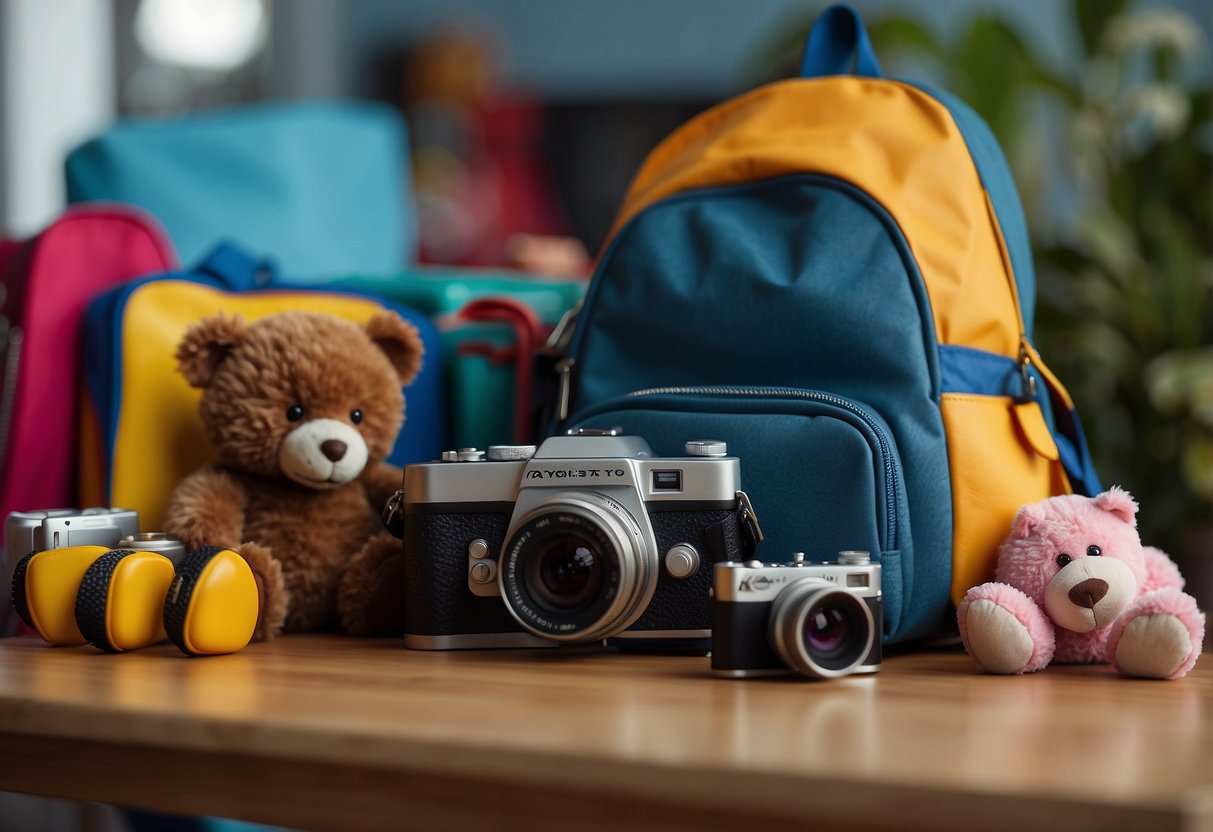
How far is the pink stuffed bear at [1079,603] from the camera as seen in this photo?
68cm

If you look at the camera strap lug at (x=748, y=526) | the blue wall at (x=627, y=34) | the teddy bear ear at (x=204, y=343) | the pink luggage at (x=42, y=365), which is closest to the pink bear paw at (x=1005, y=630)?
the camera strap lug at (x=748, y=526)

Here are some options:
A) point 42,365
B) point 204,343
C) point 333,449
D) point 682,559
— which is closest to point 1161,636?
point 682,559

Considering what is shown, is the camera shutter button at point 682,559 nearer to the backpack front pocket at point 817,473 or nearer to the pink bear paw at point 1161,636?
the backpack front pocket at point 817,473

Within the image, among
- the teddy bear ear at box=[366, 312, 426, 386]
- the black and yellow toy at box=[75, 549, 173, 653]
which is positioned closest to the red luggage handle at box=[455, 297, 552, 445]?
the teddy bear ear at box=[366, 312, 426, 386]

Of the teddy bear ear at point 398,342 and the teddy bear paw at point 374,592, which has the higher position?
the teddy bear ear at point 398,342

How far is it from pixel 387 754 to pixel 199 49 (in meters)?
2.96

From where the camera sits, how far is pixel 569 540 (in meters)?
0.73

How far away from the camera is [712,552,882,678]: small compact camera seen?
67cm

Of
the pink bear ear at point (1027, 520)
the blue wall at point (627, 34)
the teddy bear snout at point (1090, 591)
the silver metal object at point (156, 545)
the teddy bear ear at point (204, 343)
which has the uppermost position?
the blue wall at point (627, 34)

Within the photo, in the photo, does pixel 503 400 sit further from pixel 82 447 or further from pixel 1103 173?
pixel 1103 173

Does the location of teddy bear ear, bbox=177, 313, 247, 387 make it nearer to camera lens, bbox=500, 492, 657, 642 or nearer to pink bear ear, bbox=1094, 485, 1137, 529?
camera lens, bbox=500, 492, 657, 642

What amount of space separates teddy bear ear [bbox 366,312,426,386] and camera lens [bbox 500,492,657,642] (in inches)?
8.2

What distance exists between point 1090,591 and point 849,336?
0.20 meters

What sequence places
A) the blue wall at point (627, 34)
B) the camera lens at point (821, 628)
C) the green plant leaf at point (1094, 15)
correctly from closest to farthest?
the camera lens at point (821, 628) → the green plant leaf at point (1094, 15) → the blue wall at point (627, 34)
